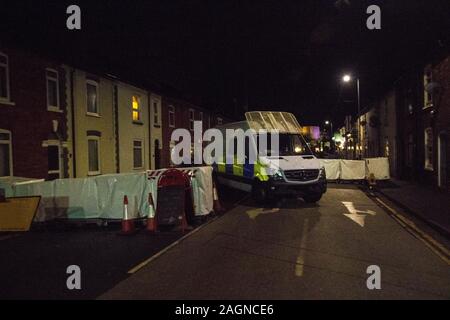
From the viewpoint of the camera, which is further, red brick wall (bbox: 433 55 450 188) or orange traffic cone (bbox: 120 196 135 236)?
red brick wall (bbox: 433 55 450 188)

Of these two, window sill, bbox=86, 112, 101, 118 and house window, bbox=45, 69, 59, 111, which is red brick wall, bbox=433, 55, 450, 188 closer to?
window sill, bbox=86, 112, 101, 118

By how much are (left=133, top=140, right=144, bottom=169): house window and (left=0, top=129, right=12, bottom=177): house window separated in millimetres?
10132

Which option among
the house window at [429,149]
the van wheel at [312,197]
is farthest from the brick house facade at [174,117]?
the house window at [429,149]

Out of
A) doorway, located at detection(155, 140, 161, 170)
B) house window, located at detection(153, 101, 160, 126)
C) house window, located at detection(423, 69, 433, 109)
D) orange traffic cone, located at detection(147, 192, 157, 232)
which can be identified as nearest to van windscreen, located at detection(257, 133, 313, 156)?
orange traffic cone, located at detection(147, 192, 157, 232)

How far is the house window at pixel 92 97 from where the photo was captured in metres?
19.1

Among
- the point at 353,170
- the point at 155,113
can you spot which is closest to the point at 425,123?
the point at 353,170

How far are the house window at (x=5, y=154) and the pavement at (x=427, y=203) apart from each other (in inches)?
497

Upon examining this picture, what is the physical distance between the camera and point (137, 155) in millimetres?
24422

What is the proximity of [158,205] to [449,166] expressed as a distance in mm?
12545

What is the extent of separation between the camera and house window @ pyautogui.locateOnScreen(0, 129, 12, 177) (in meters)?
13.7

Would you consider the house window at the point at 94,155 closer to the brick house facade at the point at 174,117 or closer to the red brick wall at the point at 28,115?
the red brick wall at the point at 28,115

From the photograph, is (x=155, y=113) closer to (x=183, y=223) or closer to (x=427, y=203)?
(x=427, y=203)

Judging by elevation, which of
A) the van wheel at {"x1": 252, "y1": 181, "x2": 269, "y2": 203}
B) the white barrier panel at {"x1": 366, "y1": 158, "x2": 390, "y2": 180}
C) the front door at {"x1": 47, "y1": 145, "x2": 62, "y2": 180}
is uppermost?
the front door at {"x1": 47, "y1": 145, "x2": 62, "y2": 180}
